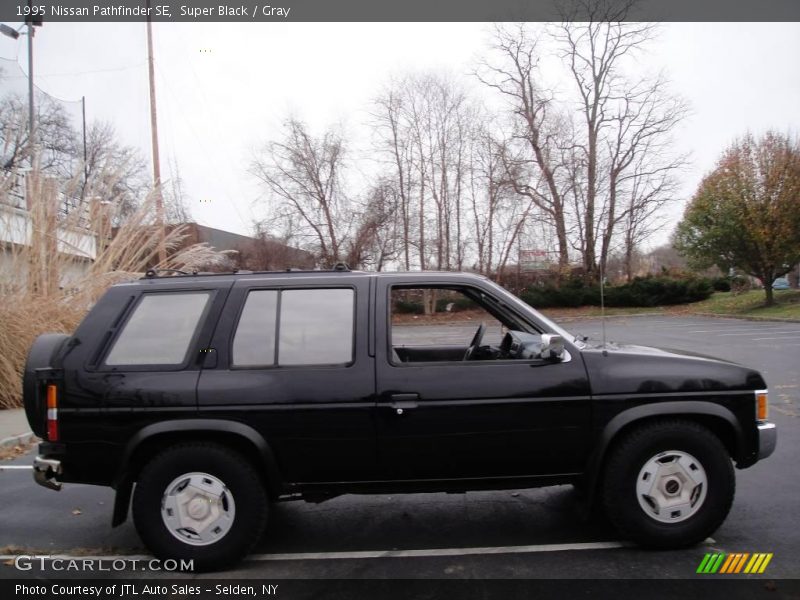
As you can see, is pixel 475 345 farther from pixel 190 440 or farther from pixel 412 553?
pixel 190 440

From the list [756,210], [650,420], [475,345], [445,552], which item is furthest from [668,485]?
[756,210]

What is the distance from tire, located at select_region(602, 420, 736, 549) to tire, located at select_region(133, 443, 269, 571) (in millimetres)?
2316

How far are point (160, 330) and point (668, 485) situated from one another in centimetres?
351

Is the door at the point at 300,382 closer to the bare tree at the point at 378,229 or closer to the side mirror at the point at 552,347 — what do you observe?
the side mirror at the point at 552,347

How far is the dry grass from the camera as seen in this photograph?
8.60 meters

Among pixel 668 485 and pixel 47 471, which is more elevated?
pixel 47 471

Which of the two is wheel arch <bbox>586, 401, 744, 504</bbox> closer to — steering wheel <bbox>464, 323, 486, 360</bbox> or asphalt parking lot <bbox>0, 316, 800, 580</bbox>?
asphalt parking lot <bbox>0, 316, 800, 580</bbox>

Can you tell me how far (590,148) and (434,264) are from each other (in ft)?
41.0

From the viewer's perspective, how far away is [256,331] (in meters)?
3.72

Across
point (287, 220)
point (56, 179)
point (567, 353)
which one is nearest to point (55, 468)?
point (567, 353)

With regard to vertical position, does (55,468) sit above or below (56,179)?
below

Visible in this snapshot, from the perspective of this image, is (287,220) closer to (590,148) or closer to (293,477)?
(590,148)

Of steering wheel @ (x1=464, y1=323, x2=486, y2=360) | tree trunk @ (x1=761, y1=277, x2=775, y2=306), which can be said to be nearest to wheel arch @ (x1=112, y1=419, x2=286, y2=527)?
steering wheel @ (x1=464, y1=323, x2=486, y2=360)

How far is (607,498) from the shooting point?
144 inches
